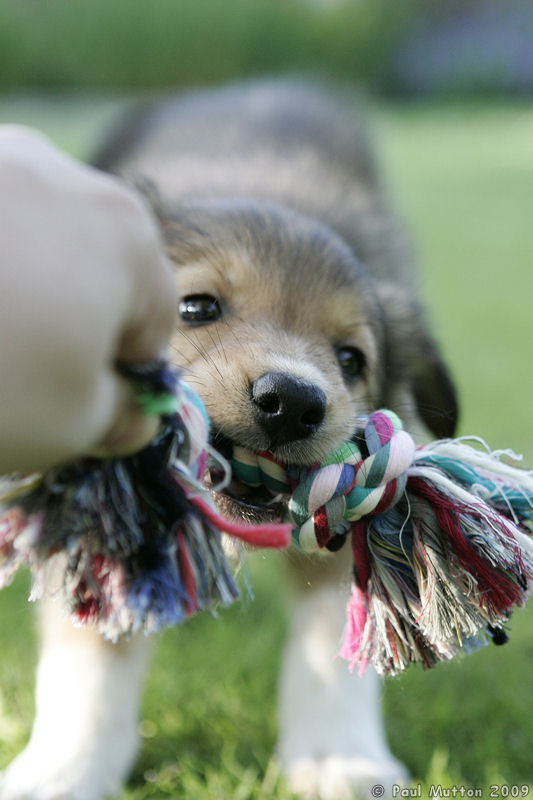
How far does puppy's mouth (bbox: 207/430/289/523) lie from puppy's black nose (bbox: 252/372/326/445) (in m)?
0.08

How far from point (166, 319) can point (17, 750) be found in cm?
158

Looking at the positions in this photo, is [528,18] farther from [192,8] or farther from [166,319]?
[166,319]

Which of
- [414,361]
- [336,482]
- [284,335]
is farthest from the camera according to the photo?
Answer: [414,361]

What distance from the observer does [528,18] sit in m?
27.8

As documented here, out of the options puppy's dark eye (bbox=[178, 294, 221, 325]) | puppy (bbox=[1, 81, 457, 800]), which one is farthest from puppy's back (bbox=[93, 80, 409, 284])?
puppy's dark eye (bbox=[178, 294, 221, 325])

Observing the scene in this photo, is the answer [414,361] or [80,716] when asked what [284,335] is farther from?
[80,716]

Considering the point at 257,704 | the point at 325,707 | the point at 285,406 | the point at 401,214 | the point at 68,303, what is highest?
the point at 68,303

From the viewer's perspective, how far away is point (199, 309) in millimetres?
2135

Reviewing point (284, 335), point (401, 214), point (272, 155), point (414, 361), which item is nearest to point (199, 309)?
point (284, 335)

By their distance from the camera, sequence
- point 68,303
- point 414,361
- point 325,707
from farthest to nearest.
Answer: point 414,361
point 325,707
point 68,303

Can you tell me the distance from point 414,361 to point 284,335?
0.84m

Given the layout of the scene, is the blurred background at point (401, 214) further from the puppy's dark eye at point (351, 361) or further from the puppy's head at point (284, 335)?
the puppy's dark eye at point (351, 361)

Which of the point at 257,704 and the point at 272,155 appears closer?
the point at 257,704

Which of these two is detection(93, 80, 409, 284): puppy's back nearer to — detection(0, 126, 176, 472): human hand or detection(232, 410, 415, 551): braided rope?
detection(232, 410, 415, 551): braided rope
